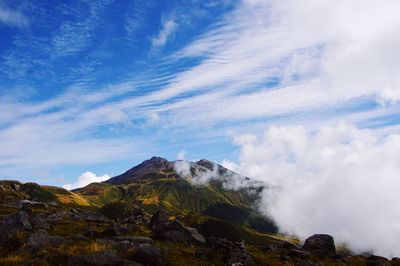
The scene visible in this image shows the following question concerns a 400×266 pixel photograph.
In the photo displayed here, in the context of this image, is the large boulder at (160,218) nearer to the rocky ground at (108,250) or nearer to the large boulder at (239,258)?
the rocky ground at (108,250)

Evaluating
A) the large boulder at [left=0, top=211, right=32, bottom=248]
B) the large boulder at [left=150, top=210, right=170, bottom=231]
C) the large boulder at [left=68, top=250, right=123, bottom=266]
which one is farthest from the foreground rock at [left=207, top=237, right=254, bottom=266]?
the large boulder at [left=150, top=210, right=170, bottom=231]

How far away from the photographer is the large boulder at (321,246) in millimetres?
43169

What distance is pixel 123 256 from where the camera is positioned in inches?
845

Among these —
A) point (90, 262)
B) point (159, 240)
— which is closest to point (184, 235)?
point (159, 240)

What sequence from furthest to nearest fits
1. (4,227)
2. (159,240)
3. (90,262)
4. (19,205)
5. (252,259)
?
1. (19,205)
2. (159,240)
3. (4,227)
4. (252,259)
5. (90,262)

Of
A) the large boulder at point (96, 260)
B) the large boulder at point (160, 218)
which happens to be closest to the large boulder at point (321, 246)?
the large boulder at point (160, 218)

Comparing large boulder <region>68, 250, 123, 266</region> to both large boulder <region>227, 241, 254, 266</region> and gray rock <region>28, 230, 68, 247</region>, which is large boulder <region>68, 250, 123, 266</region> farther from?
large boulder <region>227, 241, 254, 266</region>

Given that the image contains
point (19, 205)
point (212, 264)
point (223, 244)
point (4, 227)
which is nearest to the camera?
point (212, 264)

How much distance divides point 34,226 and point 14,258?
17.8m

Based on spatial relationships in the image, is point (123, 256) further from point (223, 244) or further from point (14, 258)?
point (223, 244)

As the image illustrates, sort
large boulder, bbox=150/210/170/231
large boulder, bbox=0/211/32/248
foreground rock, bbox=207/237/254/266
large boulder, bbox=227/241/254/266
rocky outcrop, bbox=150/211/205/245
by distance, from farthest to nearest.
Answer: large boulder, bbox=150/210/170/231 → rocky outcrop, bbox=150/211/205/245 → foreground rock, bbox=207/237/254/266 → large boulder, bbox=227/241/254/266 → large boulder, bbox=0/211/32/248

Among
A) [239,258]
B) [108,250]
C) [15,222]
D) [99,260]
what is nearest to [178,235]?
[239,258]

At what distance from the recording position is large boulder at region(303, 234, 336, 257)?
4317cm

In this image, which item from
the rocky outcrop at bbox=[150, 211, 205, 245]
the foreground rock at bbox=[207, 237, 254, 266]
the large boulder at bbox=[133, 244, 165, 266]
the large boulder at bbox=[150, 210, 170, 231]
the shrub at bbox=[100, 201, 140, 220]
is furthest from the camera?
the shrub at bbox=[100, 201, 140, 220]
